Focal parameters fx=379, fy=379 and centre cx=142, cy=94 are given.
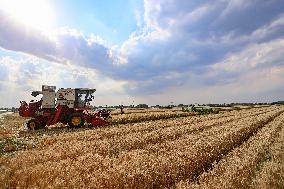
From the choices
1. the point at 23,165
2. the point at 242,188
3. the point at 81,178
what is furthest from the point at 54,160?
the point at 242,188

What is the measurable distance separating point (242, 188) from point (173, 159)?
8.13ft

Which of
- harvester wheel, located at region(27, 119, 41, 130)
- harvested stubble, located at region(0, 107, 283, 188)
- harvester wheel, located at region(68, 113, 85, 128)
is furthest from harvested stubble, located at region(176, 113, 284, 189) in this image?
harvester wheel, located at region(27, 119, 41, 130)

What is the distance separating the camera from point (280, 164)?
9.92m

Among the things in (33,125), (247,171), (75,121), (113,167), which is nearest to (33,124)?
(33,125)

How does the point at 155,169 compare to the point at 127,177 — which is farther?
the point at 155,169

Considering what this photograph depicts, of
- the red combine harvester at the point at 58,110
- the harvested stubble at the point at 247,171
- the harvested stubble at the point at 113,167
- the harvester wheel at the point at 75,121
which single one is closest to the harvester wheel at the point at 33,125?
the red combine harvester at the point at 58,110

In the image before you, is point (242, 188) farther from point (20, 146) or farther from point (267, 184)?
point (20, 146)

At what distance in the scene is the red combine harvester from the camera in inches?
1064

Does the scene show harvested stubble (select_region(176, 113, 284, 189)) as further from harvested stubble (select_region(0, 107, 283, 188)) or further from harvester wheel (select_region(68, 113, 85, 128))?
harvester wheel (select_region(68, 113, 85, 128))

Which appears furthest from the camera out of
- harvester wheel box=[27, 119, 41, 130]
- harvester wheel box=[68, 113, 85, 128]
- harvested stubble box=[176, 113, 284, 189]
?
harvester wheel box=[68, 113, 85, 128]

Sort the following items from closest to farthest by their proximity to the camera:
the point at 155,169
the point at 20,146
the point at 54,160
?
the point at 155,169
the point at 54,160
the point at 20,146

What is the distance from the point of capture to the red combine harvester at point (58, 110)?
27.0 meters

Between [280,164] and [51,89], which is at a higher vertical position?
[51,89]

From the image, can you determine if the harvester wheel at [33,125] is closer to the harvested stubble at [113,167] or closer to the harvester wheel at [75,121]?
the harvester wheel at [75,121]
